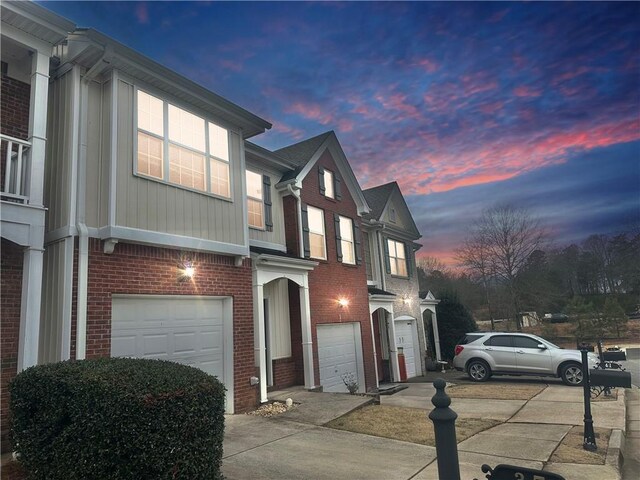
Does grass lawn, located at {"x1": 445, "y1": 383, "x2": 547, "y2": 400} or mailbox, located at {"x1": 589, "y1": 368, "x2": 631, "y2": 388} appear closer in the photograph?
mailbox, located at {"x1": 589, "y1": 368, "x2": 631, "y2": 388}

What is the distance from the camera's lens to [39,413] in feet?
13.6

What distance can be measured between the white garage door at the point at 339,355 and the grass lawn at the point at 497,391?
314 centimetres

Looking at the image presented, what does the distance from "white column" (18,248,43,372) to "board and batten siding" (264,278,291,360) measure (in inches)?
247

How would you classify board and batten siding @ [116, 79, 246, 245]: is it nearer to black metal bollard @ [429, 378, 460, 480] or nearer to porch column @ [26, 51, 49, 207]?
porch column @ [26, 51, 49, 207]

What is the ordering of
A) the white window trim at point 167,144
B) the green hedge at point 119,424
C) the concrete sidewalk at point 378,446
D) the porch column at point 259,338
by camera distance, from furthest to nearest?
the porch column at point 259,338, the white window trim at point 167,144, the concrete sidewalk at point 378,446, the green hedge at point 119,424

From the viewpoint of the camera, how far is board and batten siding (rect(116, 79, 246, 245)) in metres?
7.11

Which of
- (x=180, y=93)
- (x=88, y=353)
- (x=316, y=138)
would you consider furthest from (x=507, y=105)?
(x=88, y=353)

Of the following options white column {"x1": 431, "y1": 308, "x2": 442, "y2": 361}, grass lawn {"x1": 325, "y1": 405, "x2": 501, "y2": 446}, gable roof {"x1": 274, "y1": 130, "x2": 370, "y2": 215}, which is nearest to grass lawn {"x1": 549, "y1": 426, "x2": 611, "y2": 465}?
grass lawn {"x1": 325, "y1": 405, "x2": 501, "y2": 446}

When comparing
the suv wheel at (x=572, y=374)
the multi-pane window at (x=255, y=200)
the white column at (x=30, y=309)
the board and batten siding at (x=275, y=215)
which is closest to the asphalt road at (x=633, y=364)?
the suv wheel at (x=572, y=374)

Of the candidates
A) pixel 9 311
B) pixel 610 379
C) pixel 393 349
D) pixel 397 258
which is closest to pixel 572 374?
pixel 393 349

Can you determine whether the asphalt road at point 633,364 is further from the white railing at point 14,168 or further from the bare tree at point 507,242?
the white railing at point 14,168

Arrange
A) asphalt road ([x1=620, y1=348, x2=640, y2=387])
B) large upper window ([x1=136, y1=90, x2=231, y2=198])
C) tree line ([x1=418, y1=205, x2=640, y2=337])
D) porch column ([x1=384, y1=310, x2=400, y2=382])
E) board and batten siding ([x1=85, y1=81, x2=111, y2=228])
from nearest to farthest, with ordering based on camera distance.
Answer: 1. board and batten siding ([x1=85, y1=81, x2=111, y2=228])
2. large upper window ([x1=136, y1=90, x2=231, y2=198])
3. asphalt road ([x1=620, y1=348, x2=640, y2=387])
4. porch column ([x1=384, y1=310, x2=400, y2=382])
5. tree line ([x1=418, y1=205, x2=640, y2=337])

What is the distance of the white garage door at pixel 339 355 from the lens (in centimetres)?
1269

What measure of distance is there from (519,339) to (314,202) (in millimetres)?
8405
